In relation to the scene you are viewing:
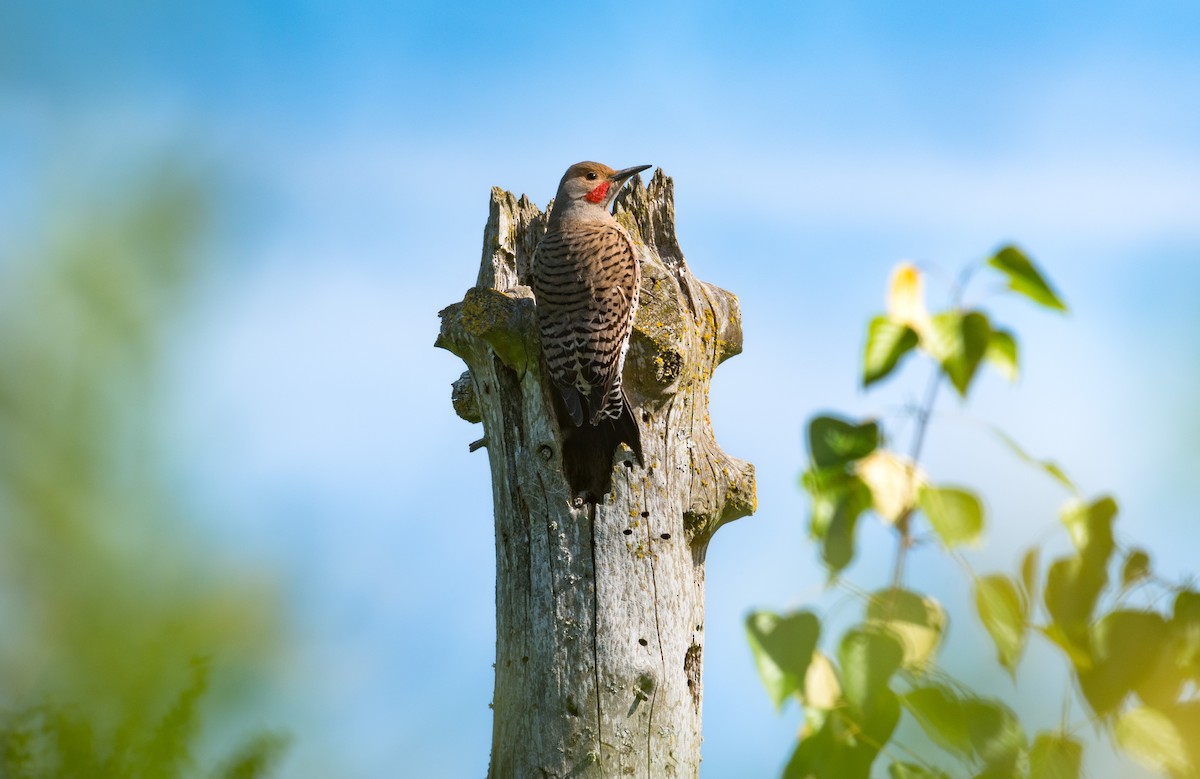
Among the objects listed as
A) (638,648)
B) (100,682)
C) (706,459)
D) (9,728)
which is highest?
(706,459)

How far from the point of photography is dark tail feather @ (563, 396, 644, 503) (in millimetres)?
3752

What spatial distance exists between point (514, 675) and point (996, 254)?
3074 millimetres

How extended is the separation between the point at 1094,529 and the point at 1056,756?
0.21 meters

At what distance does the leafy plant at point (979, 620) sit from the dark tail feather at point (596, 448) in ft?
9.12

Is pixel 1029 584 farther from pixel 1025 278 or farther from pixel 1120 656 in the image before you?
pixel 1025 278

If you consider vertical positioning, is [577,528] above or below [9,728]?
above

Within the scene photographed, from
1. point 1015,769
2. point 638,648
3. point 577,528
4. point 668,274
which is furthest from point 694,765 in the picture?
point 1015,769

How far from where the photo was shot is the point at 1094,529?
94cm

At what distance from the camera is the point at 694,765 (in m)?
3.71

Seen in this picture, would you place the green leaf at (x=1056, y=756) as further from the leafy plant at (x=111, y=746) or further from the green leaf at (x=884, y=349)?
the leafy plant at (x=111, y=746)

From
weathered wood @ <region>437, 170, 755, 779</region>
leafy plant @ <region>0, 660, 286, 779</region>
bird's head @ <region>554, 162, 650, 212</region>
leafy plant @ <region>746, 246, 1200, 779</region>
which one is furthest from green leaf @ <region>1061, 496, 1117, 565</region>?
bird's head @ <region>554, 162, 650, 212</region>

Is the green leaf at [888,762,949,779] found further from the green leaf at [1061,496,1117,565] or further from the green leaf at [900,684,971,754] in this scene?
the green leaf at [1061,496,1117,565]

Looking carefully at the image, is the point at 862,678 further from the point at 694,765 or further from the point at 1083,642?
the point at 694,765

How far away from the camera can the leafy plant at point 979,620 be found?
92 cm
